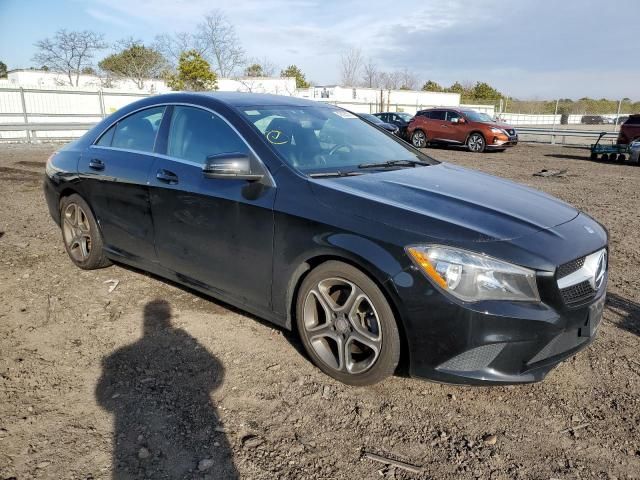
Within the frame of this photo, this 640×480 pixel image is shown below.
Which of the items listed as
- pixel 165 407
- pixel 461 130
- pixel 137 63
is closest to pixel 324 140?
pixel 165 407

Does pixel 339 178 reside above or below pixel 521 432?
above

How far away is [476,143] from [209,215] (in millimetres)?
17171

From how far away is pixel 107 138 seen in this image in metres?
4.20

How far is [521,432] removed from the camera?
95.3 inches

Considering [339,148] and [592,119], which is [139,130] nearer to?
[339,148]

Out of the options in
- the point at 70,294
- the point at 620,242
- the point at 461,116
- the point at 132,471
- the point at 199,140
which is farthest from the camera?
the point at 461,116

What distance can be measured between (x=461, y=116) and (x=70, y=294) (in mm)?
17568

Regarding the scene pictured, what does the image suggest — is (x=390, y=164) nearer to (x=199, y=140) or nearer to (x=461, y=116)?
(x=199, y=140)

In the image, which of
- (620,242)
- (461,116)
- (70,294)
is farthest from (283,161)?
(461,116)

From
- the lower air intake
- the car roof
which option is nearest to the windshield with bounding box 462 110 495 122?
the car roof

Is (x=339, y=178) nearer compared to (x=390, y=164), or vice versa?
(x=339, y=178)

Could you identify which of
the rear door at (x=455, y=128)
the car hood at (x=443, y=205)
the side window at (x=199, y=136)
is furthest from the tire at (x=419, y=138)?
the side window at (x=199, y=136)

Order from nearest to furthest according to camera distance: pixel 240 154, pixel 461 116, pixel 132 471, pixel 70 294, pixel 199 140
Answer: pixel 132 471 < pixel 240 154 < pixel 199 140 < pixel 70 294 < pixel 461 116

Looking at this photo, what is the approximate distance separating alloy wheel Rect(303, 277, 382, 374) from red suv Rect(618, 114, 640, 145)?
55.2 feet
